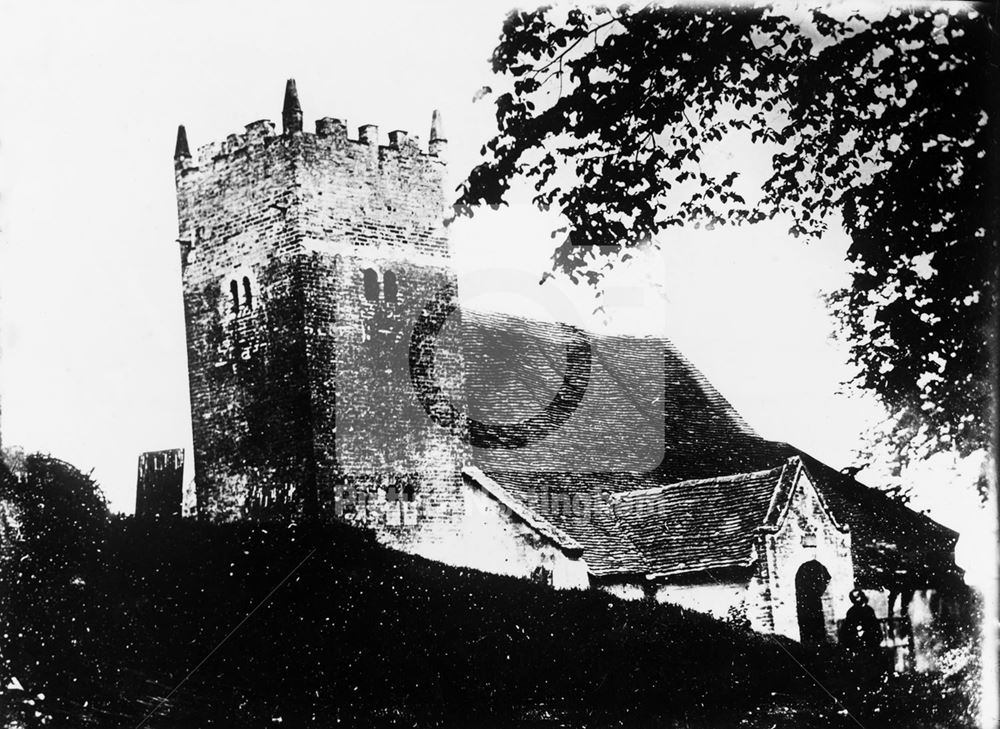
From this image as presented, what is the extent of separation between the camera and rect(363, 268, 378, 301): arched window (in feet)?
28.9

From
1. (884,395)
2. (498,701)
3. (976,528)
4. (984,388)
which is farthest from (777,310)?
(498,701)

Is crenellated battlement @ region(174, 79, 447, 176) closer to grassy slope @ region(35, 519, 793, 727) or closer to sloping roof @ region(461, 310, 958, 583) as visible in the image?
sloping roof @ region(461, 310, 958, 583)

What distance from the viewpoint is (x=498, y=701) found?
6672mm

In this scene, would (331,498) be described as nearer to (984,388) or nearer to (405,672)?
(405,672)

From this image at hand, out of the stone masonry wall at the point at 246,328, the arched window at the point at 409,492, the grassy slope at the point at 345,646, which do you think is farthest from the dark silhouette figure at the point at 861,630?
the stone masonry wall at the point at 246,328

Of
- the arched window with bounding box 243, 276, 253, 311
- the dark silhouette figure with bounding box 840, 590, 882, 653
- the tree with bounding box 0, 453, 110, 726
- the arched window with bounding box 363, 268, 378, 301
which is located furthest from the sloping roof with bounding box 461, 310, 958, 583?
the tree with bounding box 0, 453, 110, 726

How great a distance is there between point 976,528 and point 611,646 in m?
2.27

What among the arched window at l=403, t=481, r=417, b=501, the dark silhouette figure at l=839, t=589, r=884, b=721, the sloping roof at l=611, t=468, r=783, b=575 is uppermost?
the arched window at l=403, t=481, r=417, b=501

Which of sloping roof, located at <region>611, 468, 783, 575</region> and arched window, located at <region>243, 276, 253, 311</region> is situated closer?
sloping roof, located at <region>611, 468, 783, 575</region>

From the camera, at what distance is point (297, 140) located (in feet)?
26.9

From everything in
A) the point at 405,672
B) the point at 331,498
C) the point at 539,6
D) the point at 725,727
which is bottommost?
the point at 725,727

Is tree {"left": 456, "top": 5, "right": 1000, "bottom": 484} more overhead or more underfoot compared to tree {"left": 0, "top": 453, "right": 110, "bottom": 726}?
more overhead

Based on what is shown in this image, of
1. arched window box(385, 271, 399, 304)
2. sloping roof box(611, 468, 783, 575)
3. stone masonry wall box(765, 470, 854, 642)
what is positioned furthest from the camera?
arched window box(385, 271, 399, 304)

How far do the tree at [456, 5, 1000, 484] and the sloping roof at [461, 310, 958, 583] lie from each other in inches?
27.7
